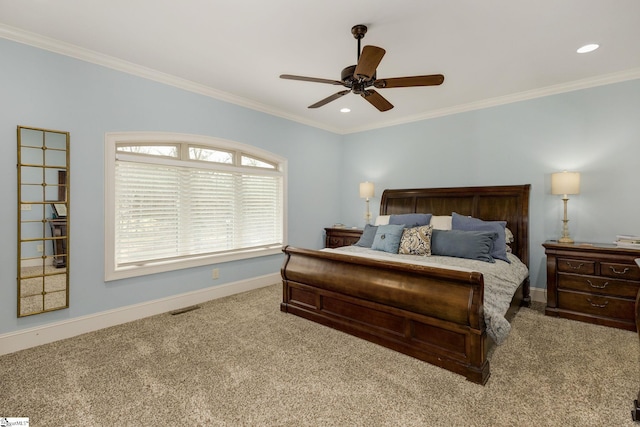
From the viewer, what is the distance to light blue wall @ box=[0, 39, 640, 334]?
8.51 ft

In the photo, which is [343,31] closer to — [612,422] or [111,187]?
[111,187]

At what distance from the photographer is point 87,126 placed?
A: 112 inches

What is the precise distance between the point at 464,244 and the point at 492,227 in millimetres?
552

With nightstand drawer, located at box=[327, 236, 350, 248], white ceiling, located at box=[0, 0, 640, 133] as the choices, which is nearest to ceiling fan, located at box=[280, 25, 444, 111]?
white ceiling, located at box=[0, 0, 640, 133]

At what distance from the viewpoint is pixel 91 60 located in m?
2.85

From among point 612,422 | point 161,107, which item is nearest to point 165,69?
point 161,107

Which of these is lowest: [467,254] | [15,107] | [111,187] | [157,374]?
[157,374]

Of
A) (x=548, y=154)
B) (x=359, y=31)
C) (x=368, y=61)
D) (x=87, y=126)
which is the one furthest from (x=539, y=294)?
(x=87, y=126)

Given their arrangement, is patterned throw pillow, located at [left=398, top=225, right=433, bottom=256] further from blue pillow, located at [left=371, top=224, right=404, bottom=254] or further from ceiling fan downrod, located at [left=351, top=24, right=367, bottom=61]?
ceiling fan downrod, located at [left=351, top=24, right=367, bottom=61]

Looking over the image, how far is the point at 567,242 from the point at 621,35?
6.50ft

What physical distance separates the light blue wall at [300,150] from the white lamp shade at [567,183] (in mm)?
372

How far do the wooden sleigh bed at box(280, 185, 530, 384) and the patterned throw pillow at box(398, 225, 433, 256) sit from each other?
0.92m
